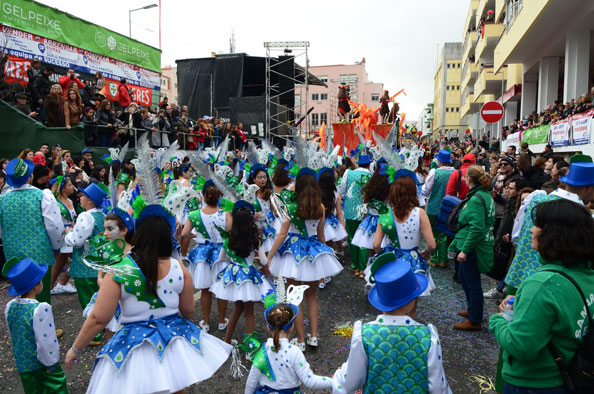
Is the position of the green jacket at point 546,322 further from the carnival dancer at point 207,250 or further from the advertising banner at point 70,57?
the advertising banner at point 70,57

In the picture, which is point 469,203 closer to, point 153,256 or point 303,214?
point 303,214

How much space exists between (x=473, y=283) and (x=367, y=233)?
1.66 meters

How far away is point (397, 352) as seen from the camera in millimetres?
2072

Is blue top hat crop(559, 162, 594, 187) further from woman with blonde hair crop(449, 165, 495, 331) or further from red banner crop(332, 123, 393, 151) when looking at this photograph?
red banner crop(332, 123, 393, 151)

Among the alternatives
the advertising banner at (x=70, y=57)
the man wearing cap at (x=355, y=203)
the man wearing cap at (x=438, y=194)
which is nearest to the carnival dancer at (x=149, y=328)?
the man wearing cap at (x=355, y=203)

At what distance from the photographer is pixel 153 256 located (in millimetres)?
2533

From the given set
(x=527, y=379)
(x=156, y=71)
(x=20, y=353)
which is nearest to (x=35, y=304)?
(x=20, y=353)

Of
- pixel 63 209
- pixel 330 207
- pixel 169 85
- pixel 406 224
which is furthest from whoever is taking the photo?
pixel 169 85

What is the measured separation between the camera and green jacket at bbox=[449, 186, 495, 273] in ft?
14.1

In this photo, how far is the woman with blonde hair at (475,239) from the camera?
4324 mm

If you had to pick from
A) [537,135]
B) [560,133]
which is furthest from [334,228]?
[537,135]

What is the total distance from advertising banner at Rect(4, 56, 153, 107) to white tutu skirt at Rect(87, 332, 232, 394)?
1332cm

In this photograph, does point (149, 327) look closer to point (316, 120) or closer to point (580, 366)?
point (580, 366)

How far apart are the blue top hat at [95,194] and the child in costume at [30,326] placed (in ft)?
4.78
